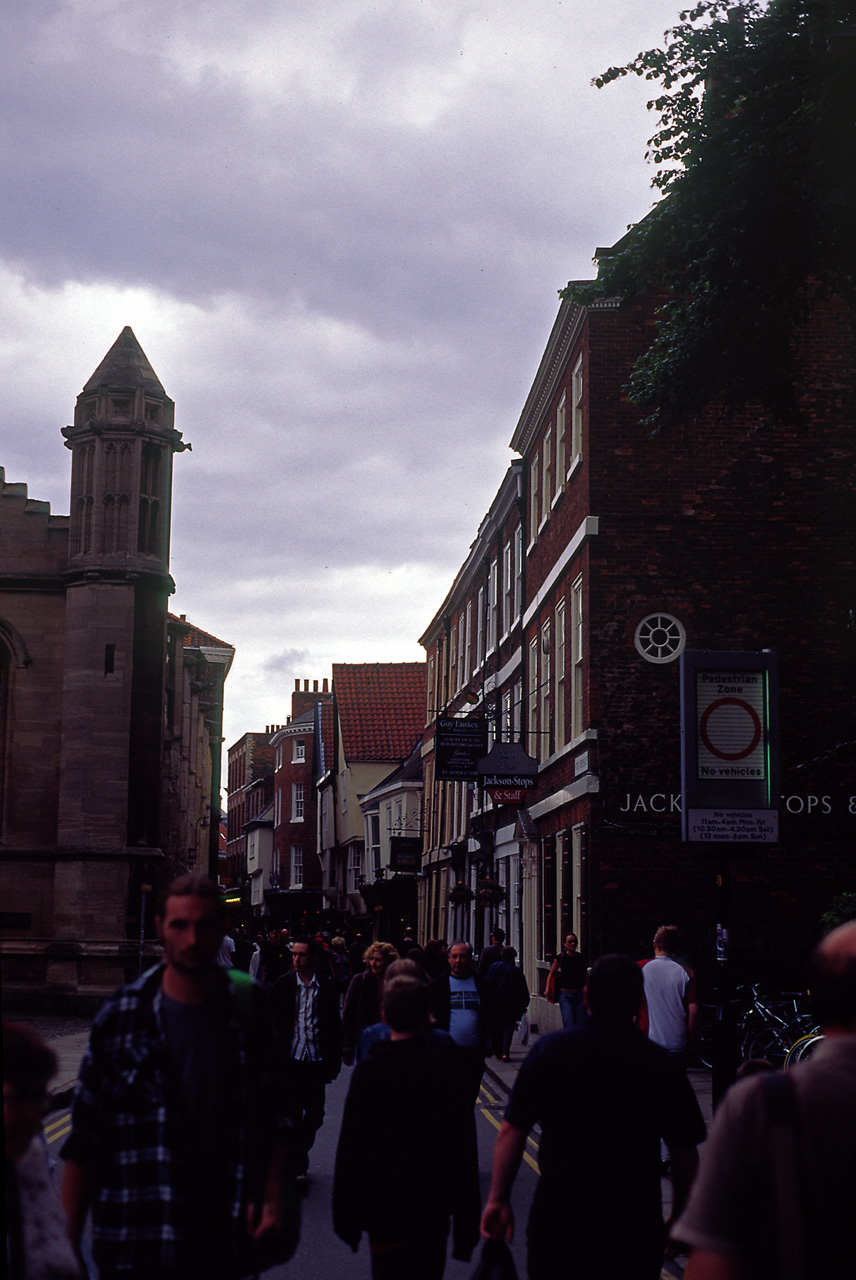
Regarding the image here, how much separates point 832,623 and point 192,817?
40.7 meters

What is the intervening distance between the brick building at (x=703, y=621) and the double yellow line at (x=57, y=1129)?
9980mm

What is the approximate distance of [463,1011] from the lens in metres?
12.2

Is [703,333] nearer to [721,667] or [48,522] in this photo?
[721,667]

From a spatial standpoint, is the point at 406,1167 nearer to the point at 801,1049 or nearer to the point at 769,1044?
the point at 801,1049

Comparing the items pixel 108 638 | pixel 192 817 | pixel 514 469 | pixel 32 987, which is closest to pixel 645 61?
pixel 514 469

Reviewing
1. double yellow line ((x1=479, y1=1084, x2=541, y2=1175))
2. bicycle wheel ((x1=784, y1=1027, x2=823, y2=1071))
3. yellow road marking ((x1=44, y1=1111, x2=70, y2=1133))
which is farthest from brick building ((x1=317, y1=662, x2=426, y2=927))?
yellow road marking ((x1=44, y1=1111, x2=70, y2=1133))

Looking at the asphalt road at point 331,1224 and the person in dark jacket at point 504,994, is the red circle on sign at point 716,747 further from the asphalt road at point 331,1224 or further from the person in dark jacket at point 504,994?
the person in dark jacket at point 504,994

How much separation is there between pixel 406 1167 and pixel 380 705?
6651 cm

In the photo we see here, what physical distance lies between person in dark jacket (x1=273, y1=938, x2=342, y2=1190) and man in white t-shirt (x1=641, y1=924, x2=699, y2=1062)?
7.78 ft

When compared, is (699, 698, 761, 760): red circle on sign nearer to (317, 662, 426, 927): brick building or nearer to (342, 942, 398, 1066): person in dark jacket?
(342, 942, 398, 1066): person in dark jacket

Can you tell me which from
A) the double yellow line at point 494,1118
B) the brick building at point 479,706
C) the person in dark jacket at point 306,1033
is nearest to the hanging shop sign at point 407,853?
the brick building at point 479,706

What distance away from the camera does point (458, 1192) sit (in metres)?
5.48

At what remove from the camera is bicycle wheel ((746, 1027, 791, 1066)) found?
58.1 ft

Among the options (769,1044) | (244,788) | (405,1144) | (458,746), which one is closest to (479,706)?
(458,746)
